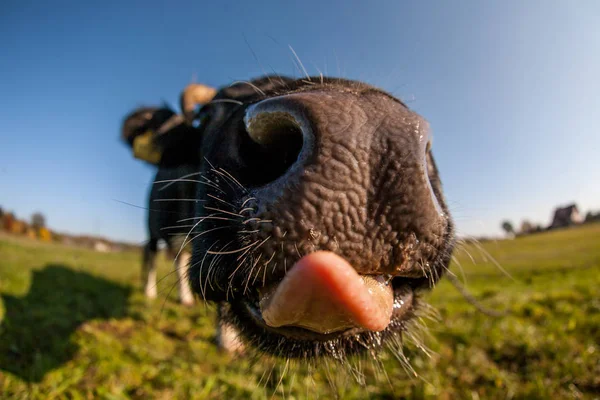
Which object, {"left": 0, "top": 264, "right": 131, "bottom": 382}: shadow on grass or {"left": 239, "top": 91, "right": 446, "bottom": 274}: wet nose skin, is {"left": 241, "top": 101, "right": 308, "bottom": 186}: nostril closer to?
{"left": 239, "top": 91, "right": 446, "bottom": 274}: wet nose skin

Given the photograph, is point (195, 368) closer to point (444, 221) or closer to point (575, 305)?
point (444, 221)

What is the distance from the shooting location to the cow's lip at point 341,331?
4.32 ft

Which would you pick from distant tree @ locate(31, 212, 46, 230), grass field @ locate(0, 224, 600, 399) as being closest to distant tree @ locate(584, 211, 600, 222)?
grass field @ locate(0, 224, 600, 399)

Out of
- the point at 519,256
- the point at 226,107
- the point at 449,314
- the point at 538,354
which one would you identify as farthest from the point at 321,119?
the point at 519,256

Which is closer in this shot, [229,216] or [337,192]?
[337,192]

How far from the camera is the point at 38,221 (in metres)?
42.5

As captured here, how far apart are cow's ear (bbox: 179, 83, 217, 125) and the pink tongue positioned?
9.17 ft

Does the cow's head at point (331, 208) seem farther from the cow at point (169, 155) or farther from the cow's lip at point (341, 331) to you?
the cow at point (169, 155)

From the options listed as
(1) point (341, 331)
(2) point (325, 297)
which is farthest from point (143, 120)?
(2) point (325, 297)

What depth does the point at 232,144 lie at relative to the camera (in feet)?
4.51

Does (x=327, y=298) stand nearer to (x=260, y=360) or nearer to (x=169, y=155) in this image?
(x=260, y=360)

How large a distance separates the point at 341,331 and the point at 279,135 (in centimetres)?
78

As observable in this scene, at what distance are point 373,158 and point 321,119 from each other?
0.67ft

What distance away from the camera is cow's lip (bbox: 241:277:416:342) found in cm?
132
